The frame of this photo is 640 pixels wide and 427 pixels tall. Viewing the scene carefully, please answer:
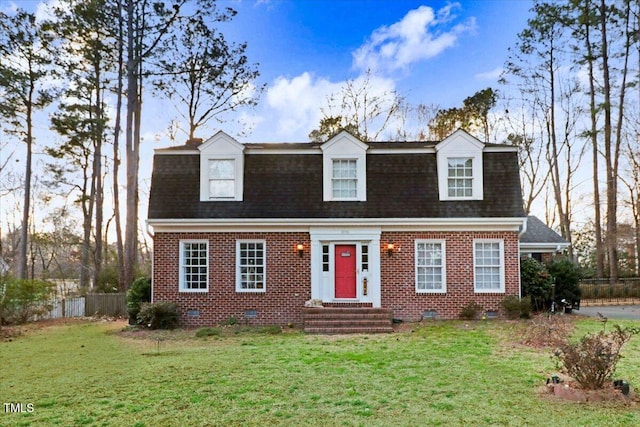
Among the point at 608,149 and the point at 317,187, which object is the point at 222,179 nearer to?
the point at 317,187

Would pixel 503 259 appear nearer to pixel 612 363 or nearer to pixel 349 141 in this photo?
pixel 349 141

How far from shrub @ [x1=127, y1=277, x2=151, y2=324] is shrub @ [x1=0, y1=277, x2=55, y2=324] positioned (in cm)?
407

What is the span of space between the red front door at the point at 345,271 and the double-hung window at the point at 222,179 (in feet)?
13.7

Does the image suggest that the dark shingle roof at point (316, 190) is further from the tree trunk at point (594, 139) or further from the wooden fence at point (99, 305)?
the tree trunk at point (594, 139)

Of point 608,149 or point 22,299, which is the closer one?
point 22,299

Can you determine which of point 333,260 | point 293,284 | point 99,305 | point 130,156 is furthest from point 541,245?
point 99,305

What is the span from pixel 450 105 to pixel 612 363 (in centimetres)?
2880

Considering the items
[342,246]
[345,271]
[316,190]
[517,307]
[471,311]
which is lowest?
[471,311]

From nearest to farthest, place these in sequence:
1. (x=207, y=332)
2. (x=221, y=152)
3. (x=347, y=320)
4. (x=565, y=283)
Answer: (x=207, y=332) → (x=347, y=320) → (x=221, y=152) → (x=565, y=283)

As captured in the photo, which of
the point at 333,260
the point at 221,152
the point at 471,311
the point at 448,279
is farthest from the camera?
the point at 221,152

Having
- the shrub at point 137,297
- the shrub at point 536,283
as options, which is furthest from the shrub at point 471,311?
the shrub at point 137,297

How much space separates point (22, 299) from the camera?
16.9 m

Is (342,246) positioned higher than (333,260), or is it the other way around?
(342,246)

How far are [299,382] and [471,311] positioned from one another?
9.06 meters
